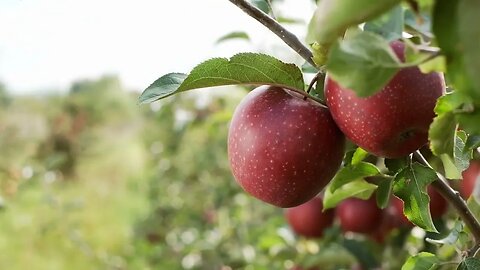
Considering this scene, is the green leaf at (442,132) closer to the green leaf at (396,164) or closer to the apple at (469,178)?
the green leaf at (396,164)

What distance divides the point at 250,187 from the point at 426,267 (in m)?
0.16

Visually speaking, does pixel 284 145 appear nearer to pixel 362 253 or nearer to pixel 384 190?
pixel 384 190

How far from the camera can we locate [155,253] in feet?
5.92

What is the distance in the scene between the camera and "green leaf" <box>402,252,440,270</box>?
0.55 m

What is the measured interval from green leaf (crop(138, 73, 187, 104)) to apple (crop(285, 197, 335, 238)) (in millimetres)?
703

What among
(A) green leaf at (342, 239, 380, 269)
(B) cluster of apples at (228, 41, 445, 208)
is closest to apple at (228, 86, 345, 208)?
(B) cluster of apples at (228, 41, 445, 208)

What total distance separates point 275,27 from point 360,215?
63 cm

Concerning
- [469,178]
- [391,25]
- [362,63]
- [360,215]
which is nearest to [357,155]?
[391,25]

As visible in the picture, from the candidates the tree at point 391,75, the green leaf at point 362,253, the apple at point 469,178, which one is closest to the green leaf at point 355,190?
the tree at point 391,75

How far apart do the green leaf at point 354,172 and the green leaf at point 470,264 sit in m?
0.10

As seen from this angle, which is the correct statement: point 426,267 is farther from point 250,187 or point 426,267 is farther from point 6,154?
point 6,154

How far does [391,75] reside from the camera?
339 mm

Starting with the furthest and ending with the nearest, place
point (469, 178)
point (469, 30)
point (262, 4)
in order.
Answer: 1. point (469, 178)
2. point (262, 4)
3. point (469, 30)

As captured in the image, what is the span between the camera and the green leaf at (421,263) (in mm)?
546
